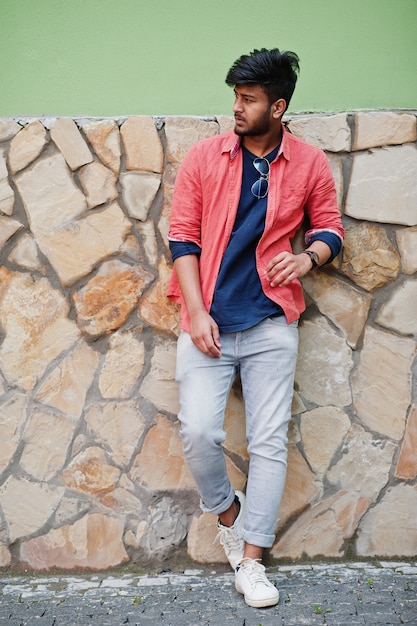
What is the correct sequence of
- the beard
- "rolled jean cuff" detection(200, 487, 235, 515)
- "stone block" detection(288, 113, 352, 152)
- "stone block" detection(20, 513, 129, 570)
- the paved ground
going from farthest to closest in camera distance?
"stone block" detection(20, 513, 129, 570) → "stone block" detection(288, 113, 352, 152) → "rolled jean cuff" detection(200, 487, 235, 515) → the beard → the paved ground

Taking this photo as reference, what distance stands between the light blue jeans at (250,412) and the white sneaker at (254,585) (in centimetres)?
9

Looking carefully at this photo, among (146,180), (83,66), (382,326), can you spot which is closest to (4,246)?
(146,180)

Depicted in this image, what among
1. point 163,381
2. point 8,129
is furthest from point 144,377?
point 8,129

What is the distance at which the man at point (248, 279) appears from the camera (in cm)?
292

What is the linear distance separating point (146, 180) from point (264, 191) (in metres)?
0.54

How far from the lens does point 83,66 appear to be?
11.0 feet

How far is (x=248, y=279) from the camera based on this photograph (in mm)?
2977

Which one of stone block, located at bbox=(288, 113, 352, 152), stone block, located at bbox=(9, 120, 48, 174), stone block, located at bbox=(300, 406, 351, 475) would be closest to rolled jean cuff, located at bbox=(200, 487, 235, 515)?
stone block, located at bbox=(300, 406, 351, 475)

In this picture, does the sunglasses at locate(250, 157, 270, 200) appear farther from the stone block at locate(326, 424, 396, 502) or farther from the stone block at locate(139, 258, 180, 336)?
the stone block at locate(326, 424, 396, 502)

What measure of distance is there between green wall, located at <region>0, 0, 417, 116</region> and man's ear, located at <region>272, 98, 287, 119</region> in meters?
0.43

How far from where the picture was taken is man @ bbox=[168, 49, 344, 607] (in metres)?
2.92

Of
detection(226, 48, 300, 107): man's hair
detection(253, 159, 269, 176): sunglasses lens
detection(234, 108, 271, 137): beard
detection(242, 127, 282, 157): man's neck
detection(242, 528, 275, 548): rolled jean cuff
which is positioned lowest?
detection(242, 528, 275, 548): rolled jean cuff

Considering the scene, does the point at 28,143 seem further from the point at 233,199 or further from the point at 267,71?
the point at 267,71

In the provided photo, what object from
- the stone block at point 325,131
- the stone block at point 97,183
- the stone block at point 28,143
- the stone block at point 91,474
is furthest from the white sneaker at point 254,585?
the stone block at point 28,143
